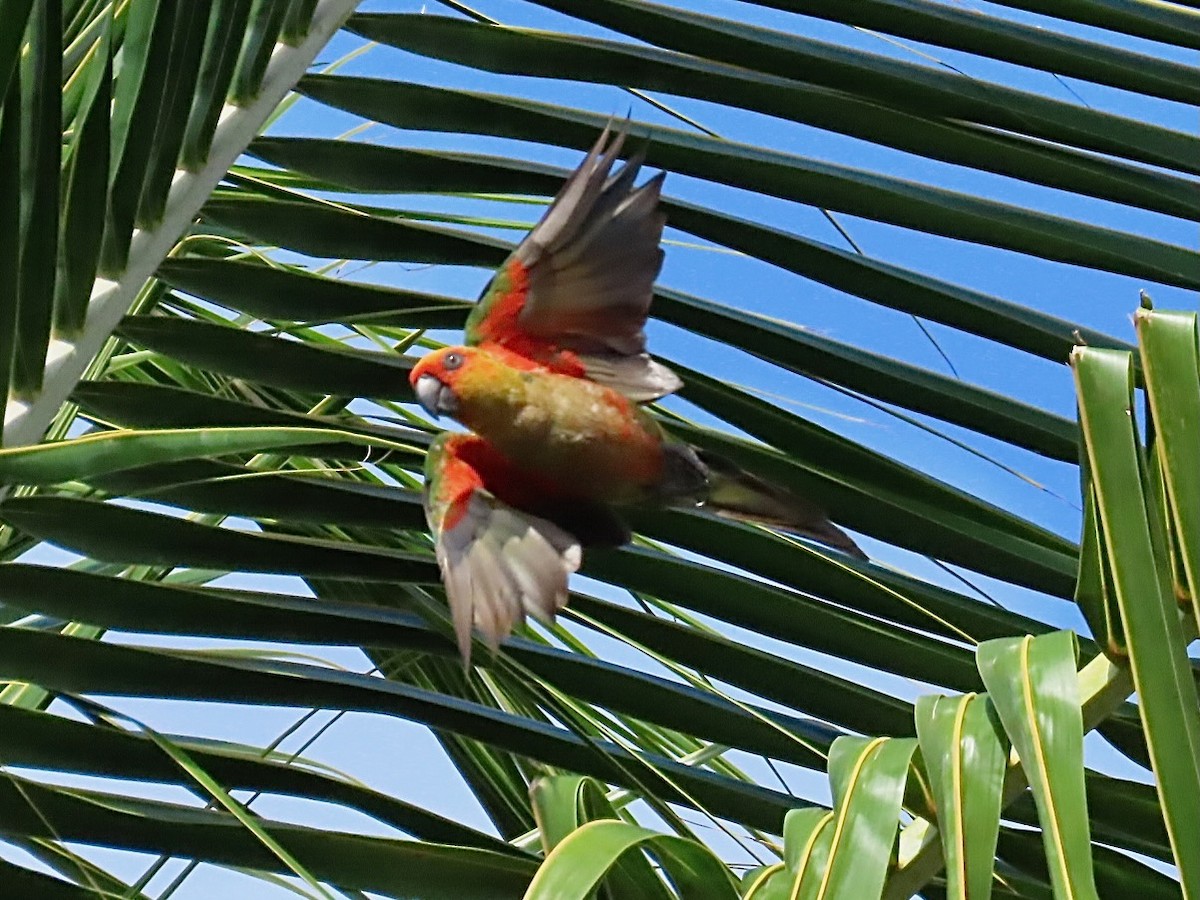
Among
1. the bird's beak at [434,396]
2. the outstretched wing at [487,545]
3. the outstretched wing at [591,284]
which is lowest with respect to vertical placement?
the outstretched wing at [487,545]

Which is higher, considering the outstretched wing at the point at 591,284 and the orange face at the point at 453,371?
the outstretched wing at the point at 591,284

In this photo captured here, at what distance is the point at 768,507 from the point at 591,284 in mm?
182

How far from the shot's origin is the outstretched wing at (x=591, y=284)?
74cm

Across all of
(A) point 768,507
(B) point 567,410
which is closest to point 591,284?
(B) point 567,410

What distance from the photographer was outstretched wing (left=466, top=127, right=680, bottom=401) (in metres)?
0.74

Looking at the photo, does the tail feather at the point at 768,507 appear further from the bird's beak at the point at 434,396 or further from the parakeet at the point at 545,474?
the bird's beak at the point at 434,396

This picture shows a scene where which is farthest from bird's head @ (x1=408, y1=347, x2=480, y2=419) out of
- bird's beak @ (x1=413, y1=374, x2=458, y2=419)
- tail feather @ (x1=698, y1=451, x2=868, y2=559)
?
tail feather @ (x1=698, y1=451, x2=868, y2=559)

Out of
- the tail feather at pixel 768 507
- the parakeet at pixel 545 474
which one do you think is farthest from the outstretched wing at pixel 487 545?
the tail feather at pixel 768 507

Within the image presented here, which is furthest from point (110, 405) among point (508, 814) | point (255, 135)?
point (508, 814)

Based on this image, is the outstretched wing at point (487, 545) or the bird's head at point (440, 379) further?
the bird's head at point (440, 379)

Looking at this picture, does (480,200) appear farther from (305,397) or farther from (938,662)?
(938,662)

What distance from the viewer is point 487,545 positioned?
724 mm

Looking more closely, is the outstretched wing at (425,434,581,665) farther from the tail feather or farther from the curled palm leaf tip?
the tail feather

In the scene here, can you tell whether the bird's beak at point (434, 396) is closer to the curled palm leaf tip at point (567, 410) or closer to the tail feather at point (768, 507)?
the curled palm leaf tip at point (567, 410)
